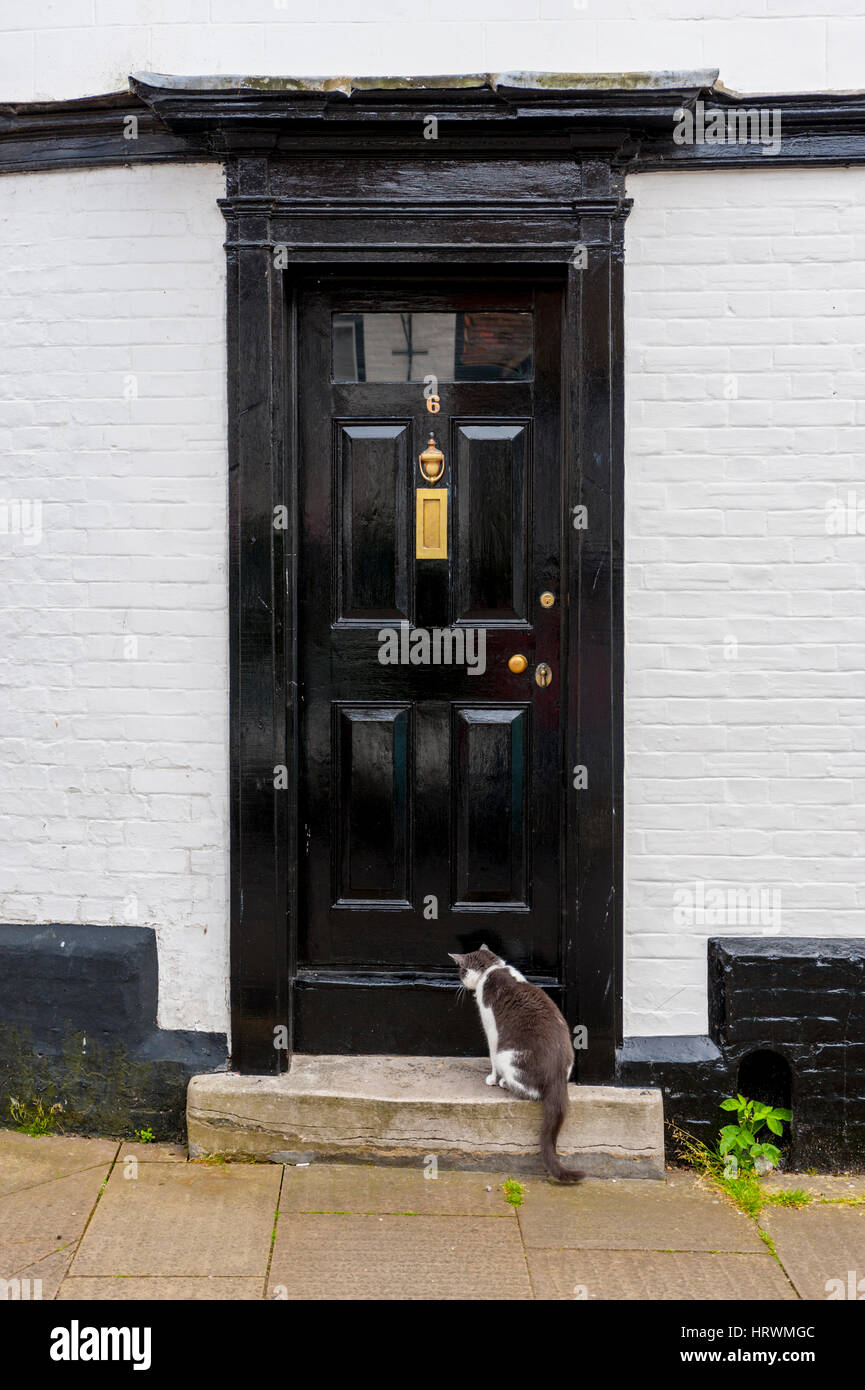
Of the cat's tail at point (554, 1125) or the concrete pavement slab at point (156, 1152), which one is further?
the concrete pavement slab at point (156, 1152)

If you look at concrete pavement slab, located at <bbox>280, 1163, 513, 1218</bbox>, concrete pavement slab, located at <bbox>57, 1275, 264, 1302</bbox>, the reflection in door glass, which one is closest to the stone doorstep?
concrete pavement slab, located at <bbox>280, 1163, 513, 1218</bbox>

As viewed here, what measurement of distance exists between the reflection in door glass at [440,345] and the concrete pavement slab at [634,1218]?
278 centimetres

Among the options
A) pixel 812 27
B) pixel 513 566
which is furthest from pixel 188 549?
pixel 812 27

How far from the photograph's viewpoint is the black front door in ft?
13.3

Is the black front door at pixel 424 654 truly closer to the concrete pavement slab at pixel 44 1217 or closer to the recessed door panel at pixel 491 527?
the recessed door panel at pixel 491 527

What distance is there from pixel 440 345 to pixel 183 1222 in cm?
302

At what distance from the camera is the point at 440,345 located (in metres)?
4.07

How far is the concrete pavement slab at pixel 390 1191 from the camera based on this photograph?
3594 millimetres

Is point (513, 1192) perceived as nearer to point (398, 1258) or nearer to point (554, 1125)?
point (554, 1125)

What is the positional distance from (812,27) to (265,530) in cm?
249

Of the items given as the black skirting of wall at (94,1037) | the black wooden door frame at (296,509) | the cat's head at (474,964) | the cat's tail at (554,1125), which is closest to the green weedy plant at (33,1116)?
the black skirting of wall at (94,1037)

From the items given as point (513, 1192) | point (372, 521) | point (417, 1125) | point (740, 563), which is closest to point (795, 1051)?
point (513, 1192)

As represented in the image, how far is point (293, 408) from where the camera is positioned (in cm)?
403

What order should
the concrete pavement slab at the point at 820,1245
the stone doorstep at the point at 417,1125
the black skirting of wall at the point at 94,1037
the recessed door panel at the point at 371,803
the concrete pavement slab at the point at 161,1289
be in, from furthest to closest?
the recessed door panel at the point at 371,803, the black skirting of wall at the point at 94,1037, the stone doorstep at the point at 417,1125, the concrete pavement slab at the point at 820,1245, the concrete pavement slab at the point at 161,1289
